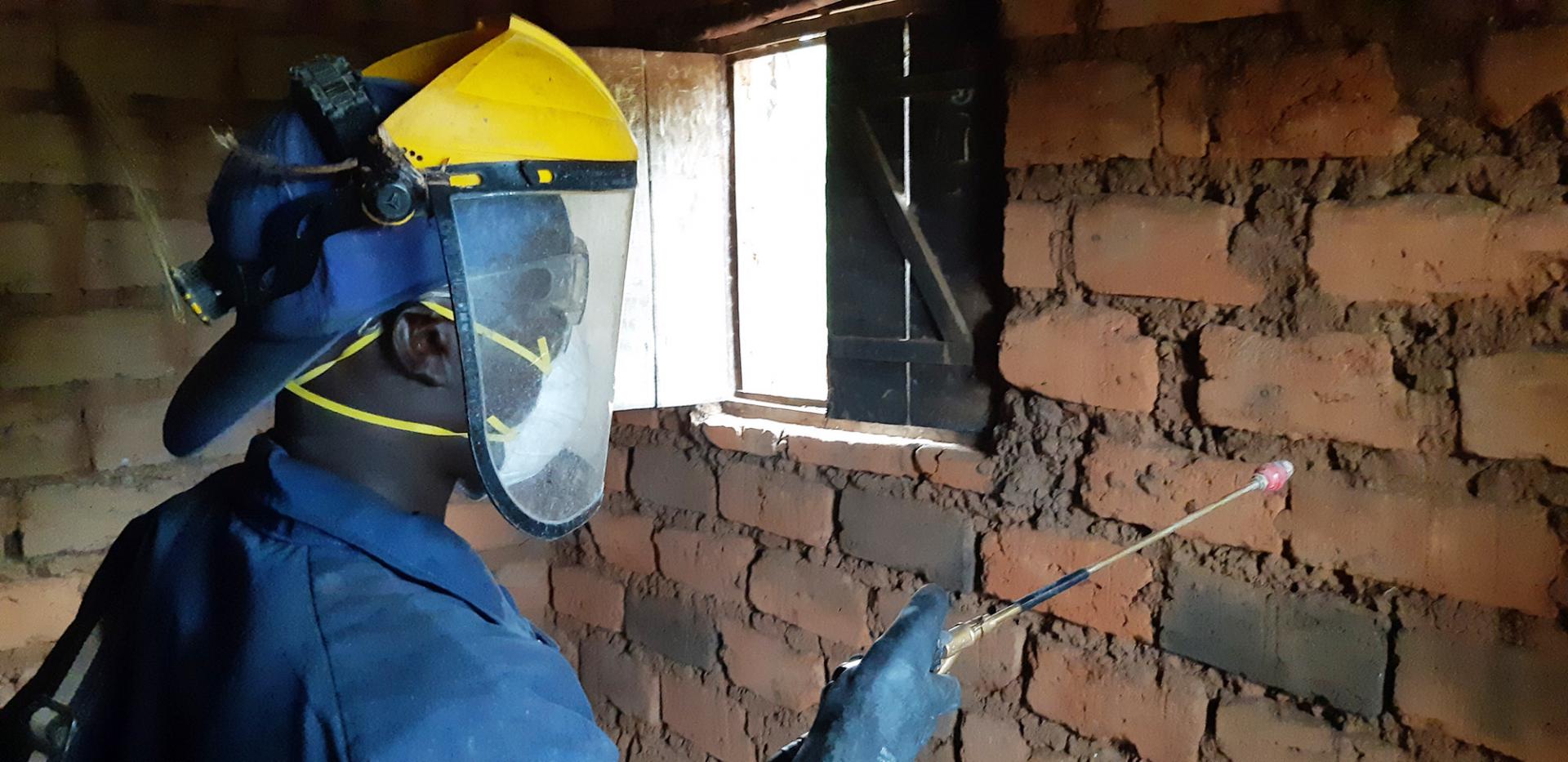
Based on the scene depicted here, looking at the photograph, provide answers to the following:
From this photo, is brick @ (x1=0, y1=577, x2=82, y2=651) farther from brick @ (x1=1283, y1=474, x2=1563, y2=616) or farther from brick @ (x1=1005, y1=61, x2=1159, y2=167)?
brick @ (x1=1283, y1=474, x2=1563, y2=616)

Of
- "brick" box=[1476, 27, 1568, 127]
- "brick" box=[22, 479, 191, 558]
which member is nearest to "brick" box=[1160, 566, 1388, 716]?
"brick" box=[1476, 27, 1568, 127]

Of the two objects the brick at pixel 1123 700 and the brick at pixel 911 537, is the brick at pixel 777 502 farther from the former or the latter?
the brick at pixel 1123 700

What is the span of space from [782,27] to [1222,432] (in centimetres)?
99

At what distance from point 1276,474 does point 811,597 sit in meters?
0.85

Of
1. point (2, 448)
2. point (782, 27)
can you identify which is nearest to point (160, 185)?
point (2, 448)

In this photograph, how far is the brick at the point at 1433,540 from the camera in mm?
1088

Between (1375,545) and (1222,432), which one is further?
(1222,432)

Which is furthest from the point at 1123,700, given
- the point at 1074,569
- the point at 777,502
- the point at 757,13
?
the point at 757,13

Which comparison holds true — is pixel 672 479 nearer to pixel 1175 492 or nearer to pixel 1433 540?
pixel 1175 492

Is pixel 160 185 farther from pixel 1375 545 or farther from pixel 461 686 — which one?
pixel 1375 545

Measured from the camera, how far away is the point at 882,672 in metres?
0.97

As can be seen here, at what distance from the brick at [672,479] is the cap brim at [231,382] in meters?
1.07

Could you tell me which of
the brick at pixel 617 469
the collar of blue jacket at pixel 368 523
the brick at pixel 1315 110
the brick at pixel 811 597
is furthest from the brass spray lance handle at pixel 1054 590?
the brick at pixel 617 469

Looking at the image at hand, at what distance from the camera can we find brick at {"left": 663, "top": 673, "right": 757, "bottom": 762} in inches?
77.9
